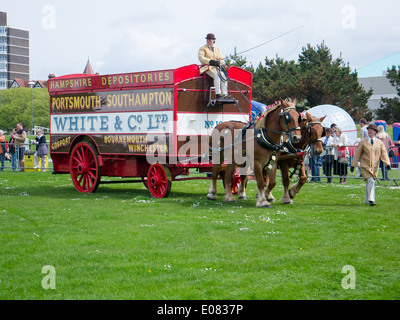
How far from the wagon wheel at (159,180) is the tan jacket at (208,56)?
8.55ft

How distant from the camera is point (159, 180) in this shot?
14867 millimetres

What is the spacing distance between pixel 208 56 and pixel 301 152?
3.33 metres

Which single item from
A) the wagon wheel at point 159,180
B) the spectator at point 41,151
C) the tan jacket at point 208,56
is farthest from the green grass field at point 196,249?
the spectator at point 41,151

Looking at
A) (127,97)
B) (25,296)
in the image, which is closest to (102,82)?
(127,97)

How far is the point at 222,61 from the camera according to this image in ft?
48.6

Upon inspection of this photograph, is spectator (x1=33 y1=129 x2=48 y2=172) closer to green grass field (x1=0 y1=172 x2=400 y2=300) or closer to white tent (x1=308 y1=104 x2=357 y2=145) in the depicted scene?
green grass field (x1=0 y1=172 x2=400 y2=300)

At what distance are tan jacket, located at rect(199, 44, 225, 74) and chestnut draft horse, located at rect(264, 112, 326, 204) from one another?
2.55m

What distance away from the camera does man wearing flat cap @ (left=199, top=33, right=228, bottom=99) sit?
14.4 meters

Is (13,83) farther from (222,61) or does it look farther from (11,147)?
(222,61)

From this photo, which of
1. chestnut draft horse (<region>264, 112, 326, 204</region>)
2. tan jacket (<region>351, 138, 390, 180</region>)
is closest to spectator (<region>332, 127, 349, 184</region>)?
tan jacket (<region>351, 138, 390, 180</region>)

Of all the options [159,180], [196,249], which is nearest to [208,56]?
[159,180]

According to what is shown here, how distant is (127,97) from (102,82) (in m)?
1.08

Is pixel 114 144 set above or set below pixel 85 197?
above

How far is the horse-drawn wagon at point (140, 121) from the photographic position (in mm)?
14250
